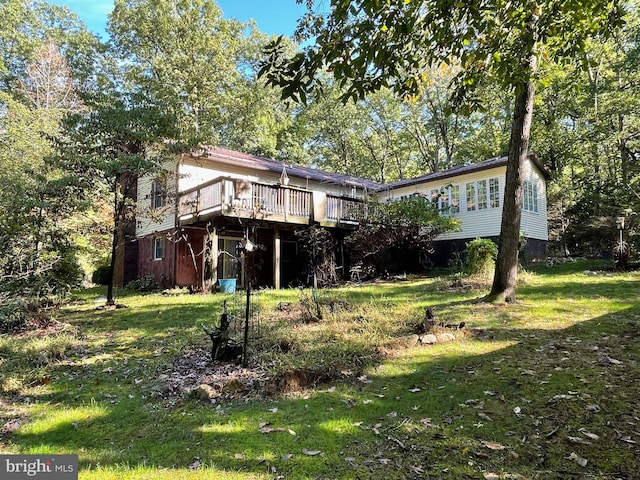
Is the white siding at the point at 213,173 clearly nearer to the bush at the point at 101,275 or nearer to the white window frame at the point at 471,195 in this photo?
the white window frame at the point at 471,195

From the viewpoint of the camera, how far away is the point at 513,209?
25.3 ft

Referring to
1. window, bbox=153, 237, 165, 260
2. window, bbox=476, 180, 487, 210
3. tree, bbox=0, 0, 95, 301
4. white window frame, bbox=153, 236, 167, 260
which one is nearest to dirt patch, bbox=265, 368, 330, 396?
tree, bbox=0, 0, 95, 301

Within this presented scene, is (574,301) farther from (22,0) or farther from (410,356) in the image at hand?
(22,0)

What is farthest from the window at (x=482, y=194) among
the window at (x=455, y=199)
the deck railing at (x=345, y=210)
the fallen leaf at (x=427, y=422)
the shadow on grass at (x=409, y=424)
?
the fallen leaf at (x=427, y=422)

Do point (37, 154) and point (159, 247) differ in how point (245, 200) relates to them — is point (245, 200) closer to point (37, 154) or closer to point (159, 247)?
point (159, 247)

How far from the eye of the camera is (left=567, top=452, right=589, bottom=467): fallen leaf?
2.69 meters

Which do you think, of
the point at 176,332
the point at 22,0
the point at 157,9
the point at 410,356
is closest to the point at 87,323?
the point at 176,332

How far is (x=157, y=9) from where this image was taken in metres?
24.8

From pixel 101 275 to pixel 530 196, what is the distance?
20041mm

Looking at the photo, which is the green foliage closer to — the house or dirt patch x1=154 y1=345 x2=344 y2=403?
the house

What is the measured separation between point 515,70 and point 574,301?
5332 millimetres

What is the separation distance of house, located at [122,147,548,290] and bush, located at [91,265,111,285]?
3.14 m

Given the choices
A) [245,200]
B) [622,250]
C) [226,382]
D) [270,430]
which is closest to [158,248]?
[245,200]

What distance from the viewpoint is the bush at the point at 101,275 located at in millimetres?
19172
